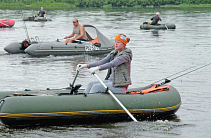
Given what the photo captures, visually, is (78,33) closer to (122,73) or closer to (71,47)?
(71,47)

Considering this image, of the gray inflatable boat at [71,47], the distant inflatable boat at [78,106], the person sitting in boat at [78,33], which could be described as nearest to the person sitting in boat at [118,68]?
the distant inflatable boat at [78,106]

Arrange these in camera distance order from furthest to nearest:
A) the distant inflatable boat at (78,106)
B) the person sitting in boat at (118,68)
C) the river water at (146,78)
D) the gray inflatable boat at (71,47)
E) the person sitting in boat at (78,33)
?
the gray inflatable boat at (71,47)
the person sitting in boat at (78,33)
the person sitting in boat at (118,68)
the river water at (146,78)
the distant inflatable boat at (78,106)

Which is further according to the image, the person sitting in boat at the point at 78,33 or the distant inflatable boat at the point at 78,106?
the person sitting in boat at the point at 78,33

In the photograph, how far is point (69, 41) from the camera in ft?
63.6

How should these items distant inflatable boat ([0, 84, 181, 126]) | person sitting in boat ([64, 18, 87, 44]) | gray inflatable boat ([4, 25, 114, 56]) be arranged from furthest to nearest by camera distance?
gray inflatable boat ([4, 25, 114, 56]) < person sitting in boat ([64, 18, 87, 44]) < distant inflatable boat ([0, 84, 181, 126])

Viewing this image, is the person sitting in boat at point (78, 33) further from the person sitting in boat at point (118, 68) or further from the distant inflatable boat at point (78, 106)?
the person sitting in boat at point (118, 68)

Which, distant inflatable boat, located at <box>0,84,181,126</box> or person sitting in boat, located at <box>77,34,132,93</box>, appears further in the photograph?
person sitting in boat, located at <box>77,34,132,93</box>

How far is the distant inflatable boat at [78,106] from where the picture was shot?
8492 millimetres

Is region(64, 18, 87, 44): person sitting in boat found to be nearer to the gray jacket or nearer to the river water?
the river water

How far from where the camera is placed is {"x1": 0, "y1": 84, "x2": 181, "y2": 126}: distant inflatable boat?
334 inches

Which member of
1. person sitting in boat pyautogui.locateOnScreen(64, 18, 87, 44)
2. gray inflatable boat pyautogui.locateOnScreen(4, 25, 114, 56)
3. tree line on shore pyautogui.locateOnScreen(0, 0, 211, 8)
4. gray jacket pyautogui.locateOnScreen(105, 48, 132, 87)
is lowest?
tree line on shore pyautogui.locateOnScreen(0, 0, 211, 8)

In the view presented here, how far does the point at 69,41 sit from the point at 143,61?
130 inches

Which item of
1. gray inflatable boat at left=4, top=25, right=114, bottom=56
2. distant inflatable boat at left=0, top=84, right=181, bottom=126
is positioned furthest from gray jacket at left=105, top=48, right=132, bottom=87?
gray inflatable boat at left=4, top=25, right=114, bottom=56

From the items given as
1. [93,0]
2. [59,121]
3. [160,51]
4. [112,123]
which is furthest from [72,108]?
[93,0]
